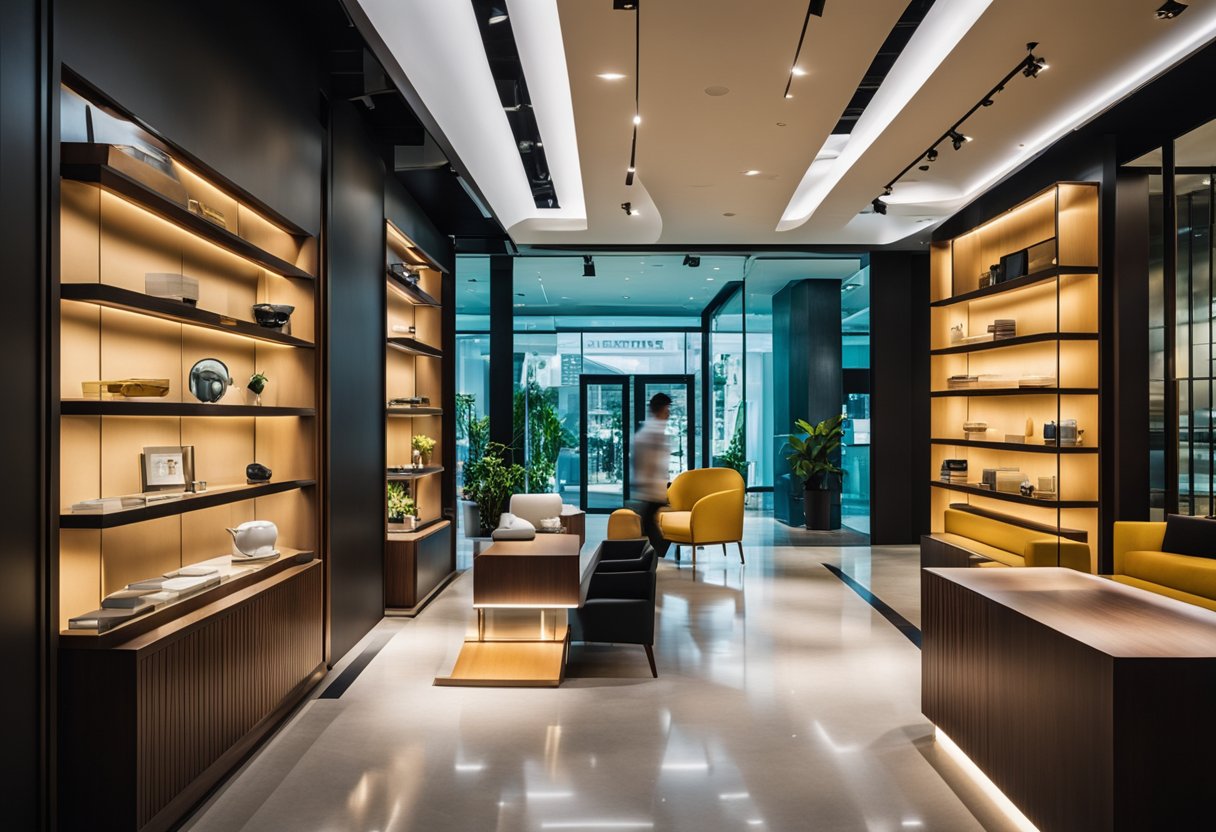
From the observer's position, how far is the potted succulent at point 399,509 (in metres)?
6.90

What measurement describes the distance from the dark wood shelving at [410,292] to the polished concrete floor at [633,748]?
262 cm

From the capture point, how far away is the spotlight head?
4117 millimetres

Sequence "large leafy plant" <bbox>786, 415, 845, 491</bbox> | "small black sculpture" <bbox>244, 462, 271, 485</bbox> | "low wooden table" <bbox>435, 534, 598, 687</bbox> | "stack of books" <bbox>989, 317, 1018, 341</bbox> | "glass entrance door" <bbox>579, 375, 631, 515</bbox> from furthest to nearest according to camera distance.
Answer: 1. "glass entrance door" <bbox>579, 375, 631, 515</bbox>
2. "large leafy plant" <bbox>786, 415, 845, 491</bbox>
3. "stack of books" <bbox>989, 317, 1018, 341</bbox>
4. "low wooden table" <bbox>435, 534, 598, 687</bbox>
5. "small black sculpture" <bbox>244, 462, 271, 485</bbox>

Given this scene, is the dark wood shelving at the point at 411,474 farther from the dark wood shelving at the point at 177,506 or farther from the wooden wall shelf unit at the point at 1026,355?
the wooden wall shelf unit at the point at 1026,355

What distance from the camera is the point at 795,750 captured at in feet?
12.3

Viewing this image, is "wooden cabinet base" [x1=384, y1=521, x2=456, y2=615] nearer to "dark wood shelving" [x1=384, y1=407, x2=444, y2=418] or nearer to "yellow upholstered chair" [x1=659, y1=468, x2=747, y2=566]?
"dark wood shelving" [x1=384, y1=407, x2=444, y2=418]

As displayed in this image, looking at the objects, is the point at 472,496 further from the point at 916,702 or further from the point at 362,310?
the point at 916,702

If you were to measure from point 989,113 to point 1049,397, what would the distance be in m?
2.23

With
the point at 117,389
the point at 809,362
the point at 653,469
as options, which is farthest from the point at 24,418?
the point at 809,362

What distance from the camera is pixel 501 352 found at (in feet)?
33.4

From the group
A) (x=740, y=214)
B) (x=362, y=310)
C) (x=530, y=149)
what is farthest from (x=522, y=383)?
(x=362, y=310)

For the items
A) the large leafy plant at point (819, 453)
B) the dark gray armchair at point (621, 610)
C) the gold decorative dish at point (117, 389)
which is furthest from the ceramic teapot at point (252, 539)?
the large leafy plant at point (819, 453)

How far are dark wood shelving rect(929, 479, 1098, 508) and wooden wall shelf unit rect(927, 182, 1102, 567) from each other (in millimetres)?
10

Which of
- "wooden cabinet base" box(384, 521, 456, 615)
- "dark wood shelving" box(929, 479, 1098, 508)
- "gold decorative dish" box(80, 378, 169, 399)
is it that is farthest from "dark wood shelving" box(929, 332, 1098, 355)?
"gold decorative dish" box(80, 378, 169, 399)
